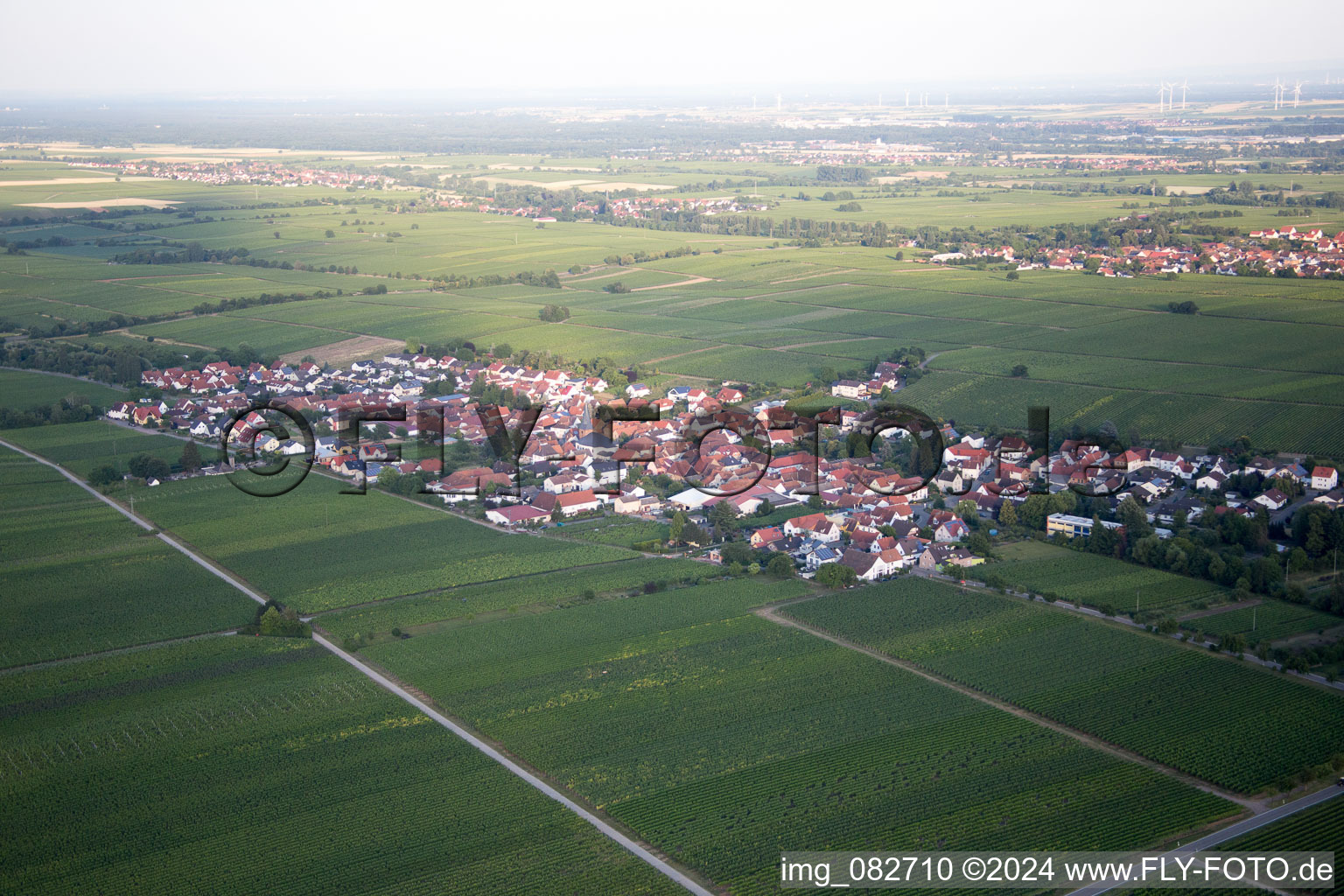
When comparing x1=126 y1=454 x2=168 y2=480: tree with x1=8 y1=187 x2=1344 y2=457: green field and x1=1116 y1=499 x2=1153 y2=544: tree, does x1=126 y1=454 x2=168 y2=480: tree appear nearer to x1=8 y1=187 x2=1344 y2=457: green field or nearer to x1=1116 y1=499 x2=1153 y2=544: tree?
x1=8 y1=187 x2=1344 y2=457: green field

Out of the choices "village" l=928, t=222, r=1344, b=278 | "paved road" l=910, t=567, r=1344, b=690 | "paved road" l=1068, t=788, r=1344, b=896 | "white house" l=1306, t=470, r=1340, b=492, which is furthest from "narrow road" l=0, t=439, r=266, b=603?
"village" l=928, t=222, r=1344, b=278

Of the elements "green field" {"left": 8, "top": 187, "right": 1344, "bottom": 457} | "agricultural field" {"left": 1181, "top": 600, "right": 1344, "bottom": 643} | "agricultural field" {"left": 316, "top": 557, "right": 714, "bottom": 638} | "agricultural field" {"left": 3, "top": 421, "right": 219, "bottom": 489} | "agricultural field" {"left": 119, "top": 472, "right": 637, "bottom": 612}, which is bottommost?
"agricultural field" {"left": 316, "top": 557, "right": 714, "bottom": 638}

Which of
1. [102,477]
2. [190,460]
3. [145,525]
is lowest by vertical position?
[145,525]

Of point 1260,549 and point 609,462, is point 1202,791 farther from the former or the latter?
point 609,462

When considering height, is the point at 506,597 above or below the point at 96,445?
below

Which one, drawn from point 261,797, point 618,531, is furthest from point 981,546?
point 261,797

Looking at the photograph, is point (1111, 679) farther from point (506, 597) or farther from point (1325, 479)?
point (1325, 479)

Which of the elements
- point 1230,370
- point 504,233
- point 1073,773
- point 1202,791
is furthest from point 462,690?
point 504,233
